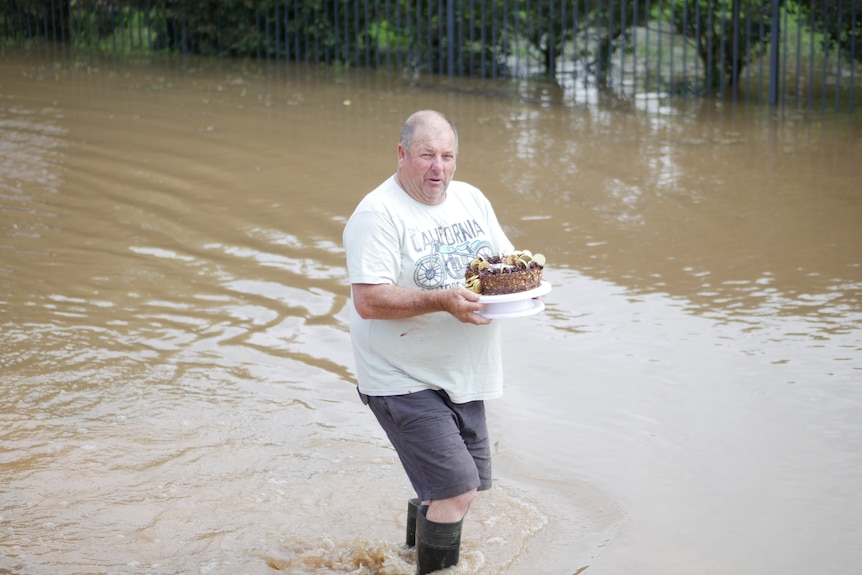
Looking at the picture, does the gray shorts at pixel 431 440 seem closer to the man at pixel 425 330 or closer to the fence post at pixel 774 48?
the man at pixel 425 330

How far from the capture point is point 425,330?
3.90 metres

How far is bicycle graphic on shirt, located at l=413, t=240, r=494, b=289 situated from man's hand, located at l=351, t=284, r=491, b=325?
0.54 ft

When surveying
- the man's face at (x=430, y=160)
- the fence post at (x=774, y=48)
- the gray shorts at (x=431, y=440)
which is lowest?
the gray shorts at (x=431, y=440)

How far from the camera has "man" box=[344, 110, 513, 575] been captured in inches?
149

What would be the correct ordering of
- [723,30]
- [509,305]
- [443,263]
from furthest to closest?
[723,30]
[443,263]
[509,305]

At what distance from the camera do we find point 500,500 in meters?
4.90

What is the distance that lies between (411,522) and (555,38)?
1118cm

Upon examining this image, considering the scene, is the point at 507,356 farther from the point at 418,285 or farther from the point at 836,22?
the point at 836,22

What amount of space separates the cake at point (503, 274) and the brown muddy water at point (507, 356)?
115cm

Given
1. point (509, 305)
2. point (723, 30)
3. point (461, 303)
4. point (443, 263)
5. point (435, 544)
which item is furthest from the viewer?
point (723, 30)

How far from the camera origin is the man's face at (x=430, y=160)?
12.6 feet

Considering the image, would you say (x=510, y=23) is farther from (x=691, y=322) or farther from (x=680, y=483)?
(x=680, y=483)

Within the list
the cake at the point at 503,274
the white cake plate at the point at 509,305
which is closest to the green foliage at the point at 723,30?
the cake at the point at 503,274

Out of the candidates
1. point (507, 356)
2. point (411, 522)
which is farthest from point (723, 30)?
point (411, 522)
